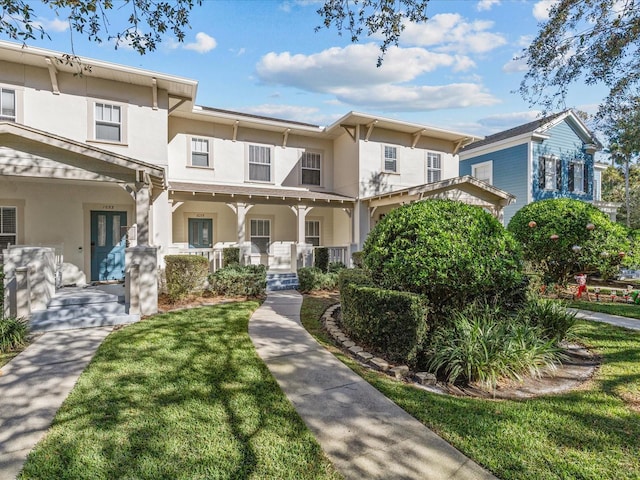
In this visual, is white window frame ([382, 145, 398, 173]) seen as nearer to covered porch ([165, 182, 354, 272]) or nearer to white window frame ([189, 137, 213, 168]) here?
covered porch ([165, 182, 354, 272])

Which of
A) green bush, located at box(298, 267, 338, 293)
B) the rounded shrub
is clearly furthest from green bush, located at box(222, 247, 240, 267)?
the rounded shrub

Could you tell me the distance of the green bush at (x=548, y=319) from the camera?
18.6 ft

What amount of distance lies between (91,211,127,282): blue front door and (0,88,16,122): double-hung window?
3.20m

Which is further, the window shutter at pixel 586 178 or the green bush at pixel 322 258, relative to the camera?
the window shutter at pixel 586 178

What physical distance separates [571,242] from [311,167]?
33.2 feet

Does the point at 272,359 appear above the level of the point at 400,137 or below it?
below

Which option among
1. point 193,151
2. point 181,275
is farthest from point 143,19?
point 193,151

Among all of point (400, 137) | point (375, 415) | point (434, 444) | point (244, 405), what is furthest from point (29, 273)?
point (400, 137)

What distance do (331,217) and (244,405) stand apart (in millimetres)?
12673

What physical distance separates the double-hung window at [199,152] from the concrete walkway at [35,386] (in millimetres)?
7950

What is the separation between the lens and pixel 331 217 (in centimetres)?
1591

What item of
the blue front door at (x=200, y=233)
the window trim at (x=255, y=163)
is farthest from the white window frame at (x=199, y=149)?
the blue front door at (x=200, y=233)

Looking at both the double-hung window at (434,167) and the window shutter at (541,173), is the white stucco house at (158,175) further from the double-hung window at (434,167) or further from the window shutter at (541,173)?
the window shutter at (541,173)

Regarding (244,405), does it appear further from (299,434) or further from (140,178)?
(140,178)
